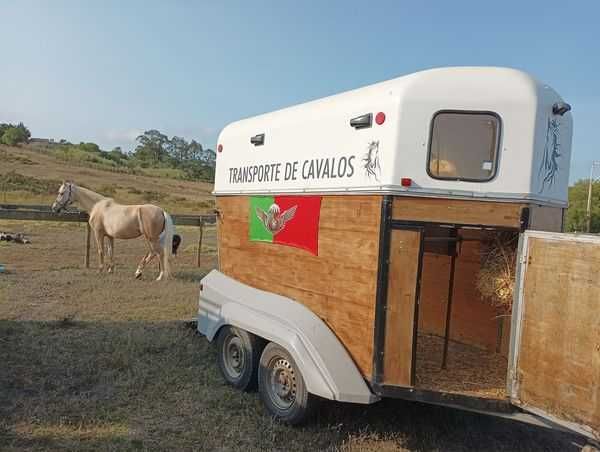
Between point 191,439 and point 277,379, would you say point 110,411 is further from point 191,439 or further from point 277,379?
point 277,379

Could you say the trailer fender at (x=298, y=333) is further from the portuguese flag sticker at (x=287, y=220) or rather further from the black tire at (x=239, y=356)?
the portuguese flag sticker at (x=287, y=220)

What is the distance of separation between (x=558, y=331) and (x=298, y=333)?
6.80ft

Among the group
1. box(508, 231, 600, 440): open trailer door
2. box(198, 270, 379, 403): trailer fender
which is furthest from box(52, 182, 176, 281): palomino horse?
box(508, 231, 600, 440): open trailer door

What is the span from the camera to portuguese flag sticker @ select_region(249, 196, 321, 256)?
4816 mm

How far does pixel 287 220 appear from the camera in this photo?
5188mm

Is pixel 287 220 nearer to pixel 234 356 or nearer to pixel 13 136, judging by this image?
pixel 234 356

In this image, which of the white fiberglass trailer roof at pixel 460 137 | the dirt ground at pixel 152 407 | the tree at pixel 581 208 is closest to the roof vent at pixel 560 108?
the white fiberglass trailer roof at pixel 460 137

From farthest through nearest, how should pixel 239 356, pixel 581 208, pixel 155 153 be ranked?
pixel 155 153 → pixel 581 208 → pixel 239 356

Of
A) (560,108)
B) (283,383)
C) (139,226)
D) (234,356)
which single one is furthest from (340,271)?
(139,226)

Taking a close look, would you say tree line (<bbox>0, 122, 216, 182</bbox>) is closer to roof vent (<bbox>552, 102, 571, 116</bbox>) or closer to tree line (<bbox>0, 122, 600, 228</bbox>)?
tree line (<bbox>0, 122, 600, 228</bbox>)

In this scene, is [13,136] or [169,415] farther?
[13,136]

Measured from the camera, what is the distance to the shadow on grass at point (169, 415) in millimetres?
4254

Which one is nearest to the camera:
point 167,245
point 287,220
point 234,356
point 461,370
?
point 461,370

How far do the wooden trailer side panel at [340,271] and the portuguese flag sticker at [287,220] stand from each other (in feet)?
0.28
